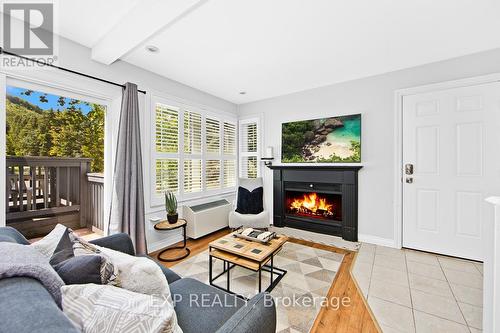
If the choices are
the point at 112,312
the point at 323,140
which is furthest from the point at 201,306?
the point at 323,140

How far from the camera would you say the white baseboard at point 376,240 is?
2973mm

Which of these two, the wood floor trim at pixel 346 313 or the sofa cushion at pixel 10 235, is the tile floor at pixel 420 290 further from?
the sofa cushion at pixel 10 235

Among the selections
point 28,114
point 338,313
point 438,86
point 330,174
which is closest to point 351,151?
point 330,174

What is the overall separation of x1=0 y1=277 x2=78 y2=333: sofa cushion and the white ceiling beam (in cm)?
176

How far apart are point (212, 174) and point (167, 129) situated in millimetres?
1175

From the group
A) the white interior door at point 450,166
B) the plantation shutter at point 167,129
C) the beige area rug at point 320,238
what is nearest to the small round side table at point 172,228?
the plantation shutter at point 167,129

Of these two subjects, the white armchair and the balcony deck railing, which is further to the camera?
the white armchair

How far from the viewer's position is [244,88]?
11.8 feet

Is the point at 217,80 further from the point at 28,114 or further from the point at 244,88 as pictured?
the point at 28,114

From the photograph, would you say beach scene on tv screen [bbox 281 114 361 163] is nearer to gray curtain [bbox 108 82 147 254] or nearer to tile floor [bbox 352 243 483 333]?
tile floor [bbox 352 243 483 333]

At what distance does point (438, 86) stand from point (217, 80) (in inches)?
116

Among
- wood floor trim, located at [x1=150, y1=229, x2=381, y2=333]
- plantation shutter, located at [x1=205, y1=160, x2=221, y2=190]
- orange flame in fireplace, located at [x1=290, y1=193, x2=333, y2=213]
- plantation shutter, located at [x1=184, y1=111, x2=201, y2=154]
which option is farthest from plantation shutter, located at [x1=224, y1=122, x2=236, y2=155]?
wood floor trim, located at [x1=150, y1=229, x2=381, y2=333]

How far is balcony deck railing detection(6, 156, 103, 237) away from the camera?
6.56ft

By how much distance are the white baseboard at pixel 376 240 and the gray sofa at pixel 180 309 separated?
8.57 feet
